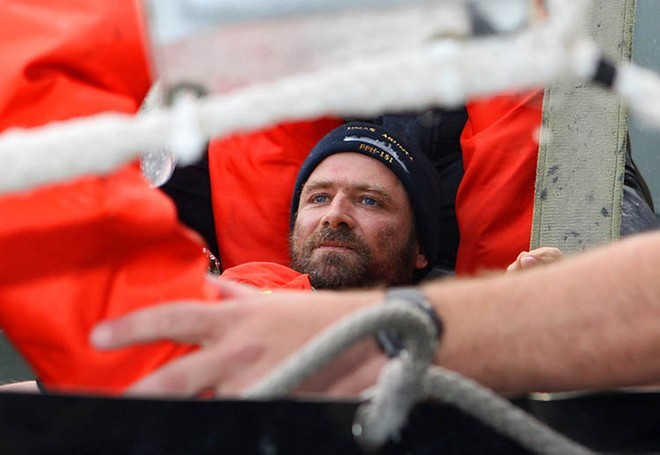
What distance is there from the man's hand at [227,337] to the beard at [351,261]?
108 cm

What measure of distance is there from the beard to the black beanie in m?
0.05

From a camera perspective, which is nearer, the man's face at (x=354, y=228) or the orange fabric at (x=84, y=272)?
the orange fabric at (x=84, y=272)

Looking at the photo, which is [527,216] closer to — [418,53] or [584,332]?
[584,332]

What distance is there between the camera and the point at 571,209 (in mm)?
1237

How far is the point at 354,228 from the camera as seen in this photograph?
5.83ft

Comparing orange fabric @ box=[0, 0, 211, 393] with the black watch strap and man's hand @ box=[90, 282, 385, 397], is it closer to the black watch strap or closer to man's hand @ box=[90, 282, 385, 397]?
man's hand @ box=[90, 282, 385, 397]

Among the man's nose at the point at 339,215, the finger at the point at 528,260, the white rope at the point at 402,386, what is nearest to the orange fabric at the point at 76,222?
the white rope at the point at 402,386

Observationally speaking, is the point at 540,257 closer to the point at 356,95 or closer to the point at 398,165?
the point at 398,165

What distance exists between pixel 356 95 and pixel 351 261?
4.16 ft

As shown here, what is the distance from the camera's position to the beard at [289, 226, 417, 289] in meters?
1.71

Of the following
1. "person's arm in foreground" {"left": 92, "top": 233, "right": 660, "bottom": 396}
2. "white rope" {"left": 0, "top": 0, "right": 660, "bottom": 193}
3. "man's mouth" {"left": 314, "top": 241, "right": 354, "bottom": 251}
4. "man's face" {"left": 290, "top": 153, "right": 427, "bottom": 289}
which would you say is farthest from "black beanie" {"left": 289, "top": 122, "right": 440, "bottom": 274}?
"white rope" {"left": 0, "top": 0, "right": 660, "bottom": 193}

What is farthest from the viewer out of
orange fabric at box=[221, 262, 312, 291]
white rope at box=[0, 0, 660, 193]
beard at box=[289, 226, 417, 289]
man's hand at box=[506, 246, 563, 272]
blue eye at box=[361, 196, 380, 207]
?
blue eye at box=[361, 196, 380, 207]

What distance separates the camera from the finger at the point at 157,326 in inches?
23.0

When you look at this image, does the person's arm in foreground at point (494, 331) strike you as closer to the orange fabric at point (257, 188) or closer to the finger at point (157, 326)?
the finger at point (157, 326)
